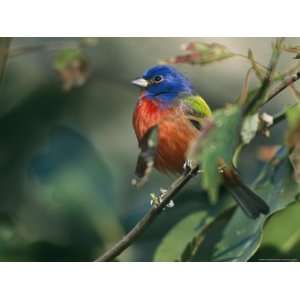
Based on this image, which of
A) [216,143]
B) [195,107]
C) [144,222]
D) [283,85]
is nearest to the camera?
[216,143]

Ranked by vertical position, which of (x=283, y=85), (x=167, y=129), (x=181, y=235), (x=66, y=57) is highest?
(x=283, y=85)

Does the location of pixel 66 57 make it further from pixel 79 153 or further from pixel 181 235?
pixel 181 235

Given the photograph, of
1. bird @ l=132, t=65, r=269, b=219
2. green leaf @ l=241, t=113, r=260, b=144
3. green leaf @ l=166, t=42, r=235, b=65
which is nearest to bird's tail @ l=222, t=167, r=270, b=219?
bird @ l=132, t=65, r=269, b=219

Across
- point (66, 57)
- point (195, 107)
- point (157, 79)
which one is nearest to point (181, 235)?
point (195, 107)

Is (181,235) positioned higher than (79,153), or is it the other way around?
(79,153)

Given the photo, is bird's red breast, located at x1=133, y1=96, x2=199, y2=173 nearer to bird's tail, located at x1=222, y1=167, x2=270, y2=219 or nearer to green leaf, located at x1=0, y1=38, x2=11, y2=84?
bird's tail, located at x1=222, y1=167, x2=270, y2=219

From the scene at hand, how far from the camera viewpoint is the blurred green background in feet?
6.73

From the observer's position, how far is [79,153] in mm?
2090

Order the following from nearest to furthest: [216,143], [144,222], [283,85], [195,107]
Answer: [216,143] < [283,85] < [144,222] < [195,107]

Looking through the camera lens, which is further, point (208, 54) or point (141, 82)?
point (141, 82)

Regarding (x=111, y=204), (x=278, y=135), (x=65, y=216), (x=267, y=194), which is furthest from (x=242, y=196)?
(x=65, y=216)

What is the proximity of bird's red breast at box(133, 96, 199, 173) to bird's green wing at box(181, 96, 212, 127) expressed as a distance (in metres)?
0.02

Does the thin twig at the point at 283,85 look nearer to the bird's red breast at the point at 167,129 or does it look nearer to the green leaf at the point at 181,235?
the bird's red breast at the point at 167,129

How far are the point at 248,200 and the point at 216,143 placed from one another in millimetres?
734
